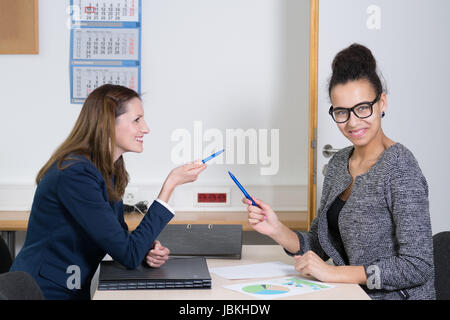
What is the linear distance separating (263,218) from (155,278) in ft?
1.36

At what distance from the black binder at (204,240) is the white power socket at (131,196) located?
0.94m

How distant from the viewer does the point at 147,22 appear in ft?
9.26

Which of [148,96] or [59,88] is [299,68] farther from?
[59,88]

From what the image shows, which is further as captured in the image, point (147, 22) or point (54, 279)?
point (147, 22)

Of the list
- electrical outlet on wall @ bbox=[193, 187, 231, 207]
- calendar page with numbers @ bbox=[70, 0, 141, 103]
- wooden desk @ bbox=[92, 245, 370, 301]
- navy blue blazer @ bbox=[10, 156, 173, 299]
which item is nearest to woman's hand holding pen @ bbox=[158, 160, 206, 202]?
navy blue blazer @ bbox=[10, 156, 173, 299]

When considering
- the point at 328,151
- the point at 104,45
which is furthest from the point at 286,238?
the point at 104,45

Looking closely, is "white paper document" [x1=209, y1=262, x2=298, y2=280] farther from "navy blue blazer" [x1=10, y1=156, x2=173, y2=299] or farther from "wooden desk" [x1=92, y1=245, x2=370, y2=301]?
"navy blue blazer" [x1=10, y1=156, x2=173, y2=299]

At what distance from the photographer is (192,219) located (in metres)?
2.51

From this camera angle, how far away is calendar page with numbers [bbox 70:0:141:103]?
2.80 metres

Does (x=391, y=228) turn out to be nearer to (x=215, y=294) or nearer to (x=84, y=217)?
(x=215, y=294)

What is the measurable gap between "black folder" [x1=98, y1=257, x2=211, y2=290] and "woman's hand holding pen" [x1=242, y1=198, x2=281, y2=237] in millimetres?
223
